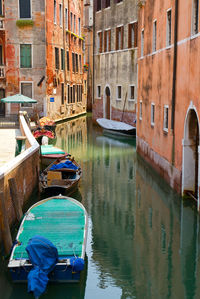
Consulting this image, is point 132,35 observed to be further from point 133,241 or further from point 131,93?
point 133,241

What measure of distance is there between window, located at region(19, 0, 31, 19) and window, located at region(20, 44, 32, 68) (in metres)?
1.90

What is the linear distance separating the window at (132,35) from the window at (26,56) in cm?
745

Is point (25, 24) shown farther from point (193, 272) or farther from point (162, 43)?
point (193, 272)

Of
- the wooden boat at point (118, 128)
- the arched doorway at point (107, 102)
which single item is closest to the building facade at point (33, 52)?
the arched doorway at point (107, 102)

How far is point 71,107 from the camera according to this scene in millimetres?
39156

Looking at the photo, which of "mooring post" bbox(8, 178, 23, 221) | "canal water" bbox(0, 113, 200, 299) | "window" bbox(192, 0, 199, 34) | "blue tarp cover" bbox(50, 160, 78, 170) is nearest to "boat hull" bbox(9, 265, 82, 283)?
"canal water" bbox(0, 113, 200, 299)

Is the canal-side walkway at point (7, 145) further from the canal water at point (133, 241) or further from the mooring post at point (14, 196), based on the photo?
the mooring post at point (14, 196)

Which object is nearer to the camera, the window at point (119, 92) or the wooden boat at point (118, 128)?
the wooden boat at point (118, 128)

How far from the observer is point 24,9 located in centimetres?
3195

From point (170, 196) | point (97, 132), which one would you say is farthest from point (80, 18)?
point (170, 196)

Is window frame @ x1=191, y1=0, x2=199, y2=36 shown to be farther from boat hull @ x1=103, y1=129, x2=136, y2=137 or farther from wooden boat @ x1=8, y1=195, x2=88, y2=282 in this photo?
boat hull @ x1=103, y1=129, x2=136, y2=137

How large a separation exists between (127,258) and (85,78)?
37238mm

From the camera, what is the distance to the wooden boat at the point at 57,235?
25.3ft

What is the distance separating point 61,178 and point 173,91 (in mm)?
4081
